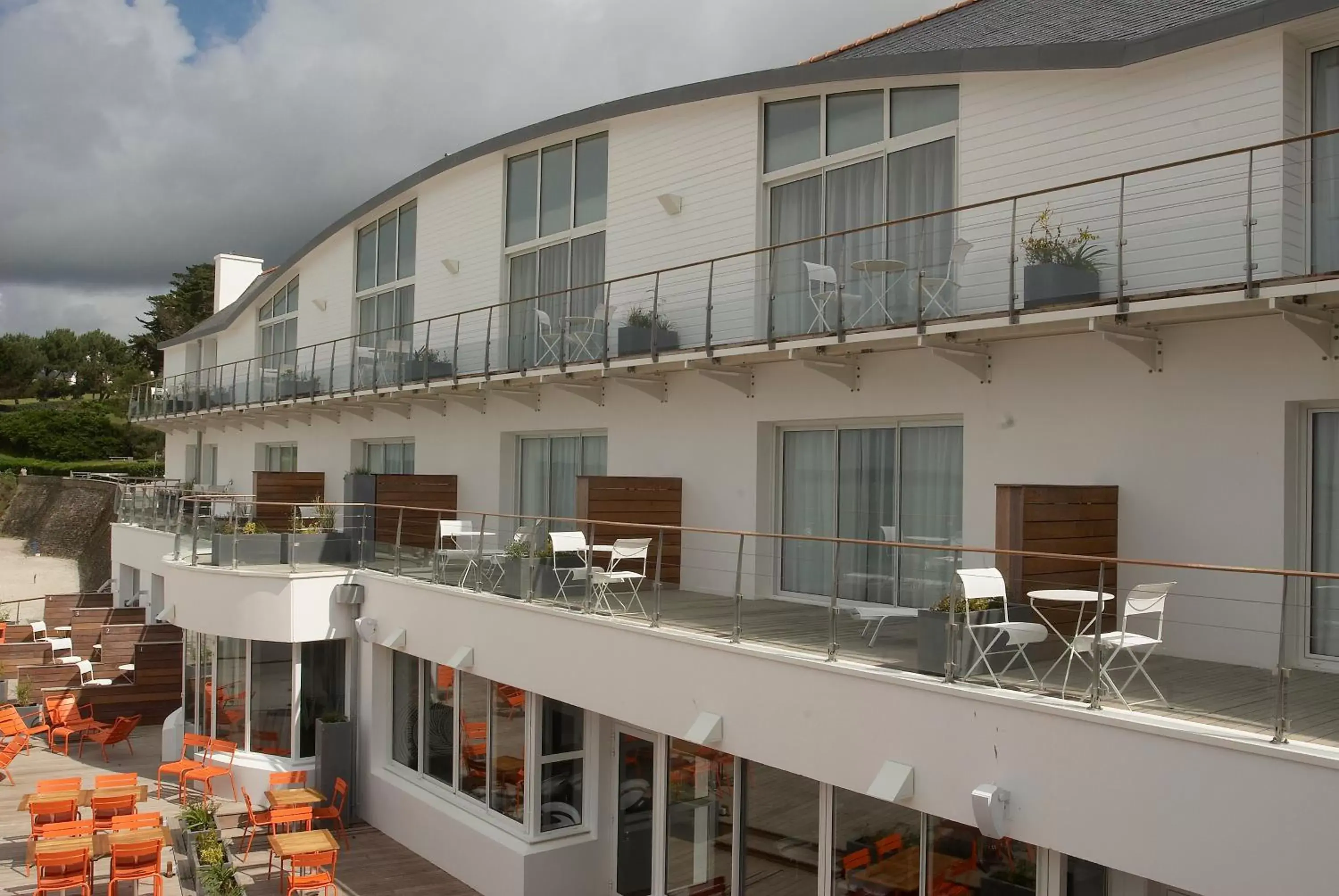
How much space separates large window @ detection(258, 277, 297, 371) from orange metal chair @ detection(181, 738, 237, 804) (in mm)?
10273

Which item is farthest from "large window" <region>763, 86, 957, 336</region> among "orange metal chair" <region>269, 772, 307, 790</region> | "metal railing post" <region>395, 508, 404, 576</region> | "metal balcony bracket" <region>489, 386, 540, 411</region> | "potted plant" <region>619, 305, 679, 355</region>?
"orange metal chair" <region>269, 772, 307, 790</region>

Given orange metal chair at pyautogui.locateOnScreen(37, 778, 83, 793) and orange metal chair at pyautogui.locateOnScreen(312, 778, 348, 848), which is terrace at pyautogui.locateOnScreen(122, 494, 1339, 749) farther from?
orange metal chair at pyautogui.locateOnScreen(37, 778, 83, 793)

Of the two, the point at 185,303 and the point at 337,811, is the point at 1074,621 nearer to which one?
the point at 337,811

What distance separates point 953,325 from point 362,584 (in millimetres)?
8487

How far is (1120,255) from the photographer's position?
8156 mm

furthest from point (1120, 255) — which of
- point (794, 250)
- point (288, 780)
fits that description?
point (288, 780)

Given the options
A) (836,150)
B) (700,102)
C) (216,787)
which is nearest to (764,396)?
(836,150)

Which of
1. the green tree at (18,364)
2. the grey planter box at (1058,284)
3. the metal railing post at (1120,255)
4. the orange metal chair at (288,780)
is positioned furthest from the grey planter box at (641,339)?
the green tree at (18,364)

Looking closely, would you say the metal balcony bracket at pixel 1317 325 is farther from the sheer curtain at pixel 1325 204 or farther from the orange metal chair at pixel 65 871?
the orange metal chair at pixel 65 871

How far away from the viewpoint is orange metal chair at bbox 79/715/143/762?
16.8 m

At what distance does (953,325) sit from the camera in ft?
29.2

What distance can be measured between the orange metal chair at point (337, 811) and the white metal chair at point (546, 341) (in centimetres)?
576

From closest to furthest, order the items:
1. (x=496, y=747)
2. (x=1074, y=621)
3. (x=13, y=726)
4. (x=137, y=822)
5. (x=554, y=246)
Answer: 1. (x=1074, y=621)
2. (x=137, y=822)
3. (x=496, y=747)
4. (x=554, y=246)
5. (x=13, y=726)

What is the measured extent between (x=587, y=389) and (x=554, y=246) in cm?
273
